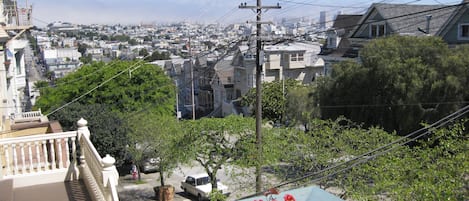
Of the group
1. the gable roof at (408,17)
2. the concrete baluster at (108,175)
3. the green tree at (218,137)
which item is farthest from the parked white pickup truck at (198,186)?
the concrete baluster at (108,175)

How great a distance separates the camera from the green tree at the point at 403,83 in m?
18.4

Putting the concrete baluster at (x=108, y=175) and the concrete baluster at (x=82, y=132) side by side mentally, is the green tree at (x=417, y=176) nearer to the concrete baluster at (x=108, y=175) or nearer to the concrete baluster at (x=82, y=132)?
the concrete baluster at (x=108, y=175)

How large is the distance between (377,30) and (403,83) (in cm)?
985

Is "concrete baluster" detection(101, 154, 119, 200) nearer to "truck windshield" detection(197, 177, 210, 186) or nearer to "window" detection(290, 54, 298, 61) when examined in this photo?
"truck windshield" detection(197, 177, 210, 186)

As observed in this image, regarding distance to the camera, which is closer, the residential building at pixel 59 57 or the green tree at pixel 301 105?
the green tree at pixel 301 105

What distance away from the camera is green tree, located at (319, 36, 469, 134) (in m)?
18.4

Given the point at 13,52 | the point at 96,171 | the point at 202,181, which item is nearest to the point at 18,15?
the point at 13,52

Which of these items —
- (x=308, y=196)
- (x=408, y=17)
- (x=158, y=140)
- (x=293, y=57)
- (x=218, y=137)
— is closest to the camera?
(x=308, y=196)

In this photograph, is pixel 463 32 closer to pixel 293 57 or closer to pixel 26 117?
pixel 293 57

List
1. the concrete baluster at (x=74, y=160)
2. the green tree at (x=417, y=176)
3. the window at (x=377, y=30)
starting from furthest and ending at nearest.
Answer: the window at (x=377, y=30) < the concrete baluster at (x=74, y=160) < the green tree at (x=417, y=176)

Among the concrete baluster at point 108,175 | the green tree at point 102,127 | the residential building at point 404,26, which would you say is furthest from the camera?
the residential building at point 404,26

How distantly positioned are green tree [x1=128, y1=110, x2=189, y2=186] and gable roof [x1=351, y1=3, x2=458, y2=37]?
39.7ft

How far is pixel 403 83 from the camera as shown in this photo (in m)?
19.0

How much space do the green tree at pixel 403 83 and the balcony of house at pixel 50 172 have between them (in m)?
14.4
